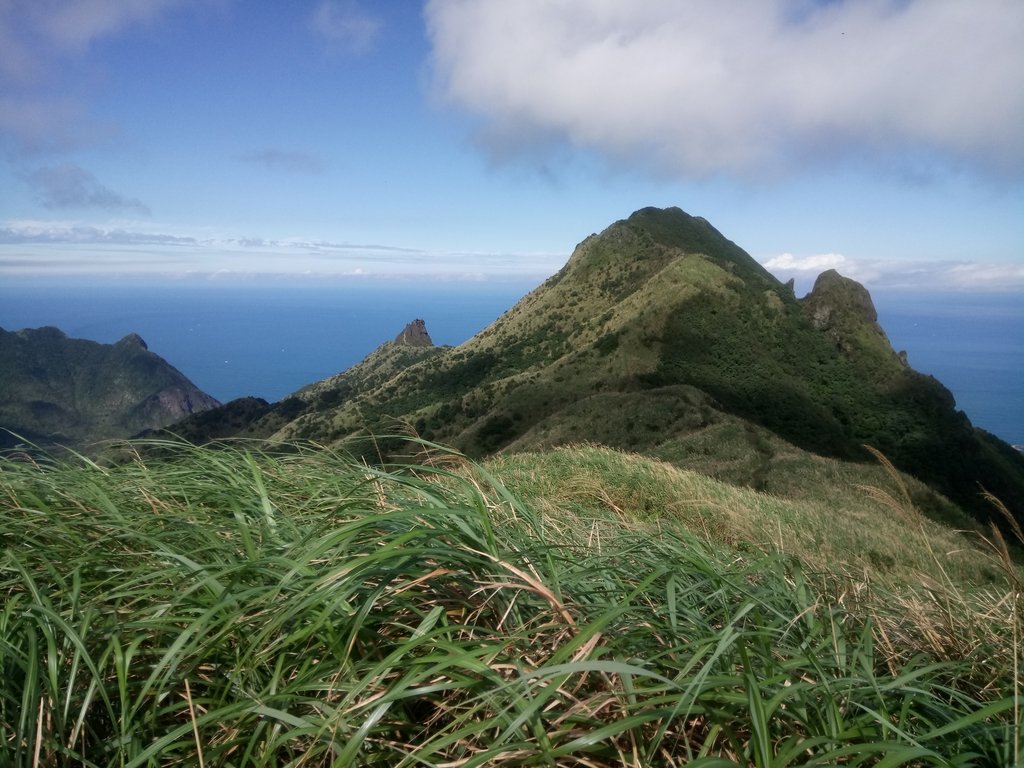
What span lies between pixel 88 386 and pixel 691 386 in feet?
362

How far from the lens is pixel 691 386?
35656mm

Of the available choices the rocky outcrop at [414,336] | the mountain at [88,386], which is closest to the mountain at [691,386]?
the rocky outcrop at [414,336]

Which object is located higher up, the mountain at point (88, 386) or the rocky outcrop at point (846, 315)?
the rocky outcrop at point (846, 315)

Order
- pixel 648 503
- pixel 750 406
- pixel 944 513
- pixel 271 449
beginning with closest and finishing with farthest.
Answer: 1. pixel 271 449
2. pixel 648 503
3. pixel 944 513
4. pixel 750 406

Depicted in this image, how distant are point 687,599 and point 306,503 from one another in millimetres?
1303

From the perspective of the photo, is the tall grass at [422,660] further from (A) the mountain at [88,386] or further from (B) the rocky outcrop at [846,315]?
(A) the mountain at [88,386]

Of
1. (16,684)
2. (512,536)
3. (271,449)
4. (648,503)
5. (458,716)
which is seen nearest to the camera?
(458,716)

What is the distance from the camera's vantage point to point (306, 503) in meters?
2.49

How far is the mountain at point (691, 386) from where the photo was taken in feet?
96.9

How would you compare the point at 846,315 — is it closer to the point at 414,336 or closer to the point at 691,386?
the point at 691,386

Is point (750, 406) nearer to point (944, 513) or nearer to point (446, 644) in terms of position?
point (944, 513)

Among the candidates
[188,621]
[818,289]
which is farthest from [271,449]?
[818,289]

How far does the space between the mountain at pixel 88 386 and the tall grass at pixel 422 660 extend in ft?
351

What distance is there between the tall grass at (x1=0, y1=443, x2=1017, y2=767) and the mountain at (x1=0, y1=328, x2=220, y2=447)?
106882 mm
